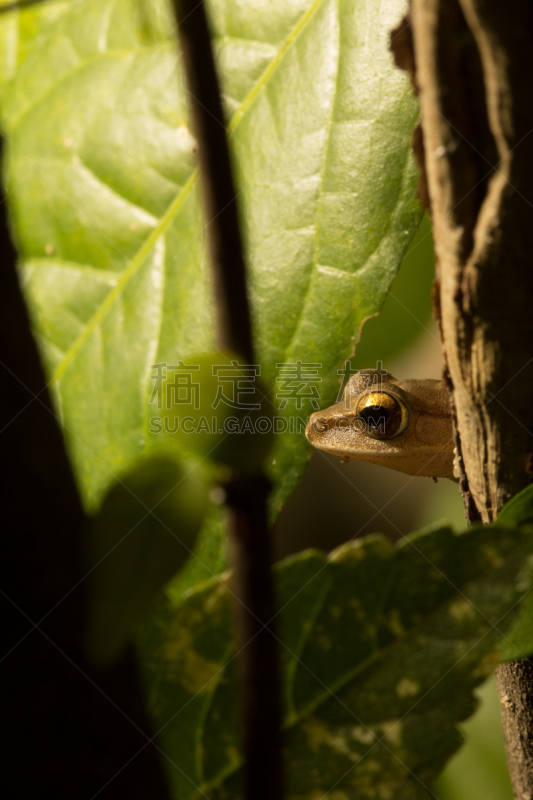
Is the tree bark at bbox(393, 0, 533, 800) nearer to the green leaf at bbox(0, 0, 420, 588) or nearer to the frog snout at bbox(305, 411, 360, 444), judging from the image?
the green leaf at bbox(0, 0, 420, 588)

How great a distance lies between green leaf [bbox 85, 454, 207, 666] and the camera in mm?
270

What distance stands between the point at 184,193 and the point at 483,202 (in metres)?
0.44

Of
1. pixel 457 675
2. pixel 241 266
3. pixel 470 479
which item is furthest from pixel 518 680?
pixel 241 266

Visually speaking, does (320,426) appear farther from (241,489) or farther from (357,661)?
(241,489)

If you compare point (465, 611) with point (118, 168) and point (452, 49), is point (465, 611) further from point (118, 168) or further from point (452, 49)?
point (118, 168)

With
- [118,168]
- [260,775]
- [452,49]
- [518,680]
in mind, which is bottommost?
[518,680]

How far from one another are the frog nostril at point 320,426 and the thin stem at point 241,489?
4.75 feet

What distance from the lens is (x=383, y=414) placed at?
1.62 metres

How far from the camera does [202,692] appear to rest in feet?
1.64

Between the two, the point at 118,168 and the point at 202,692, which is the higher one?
the point at 118,168

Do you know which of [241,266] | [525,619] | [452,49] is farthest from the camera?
[525,619]

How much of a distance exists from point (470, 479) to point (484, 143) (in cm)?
41

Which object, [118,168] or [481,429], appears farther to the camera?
[118,168]

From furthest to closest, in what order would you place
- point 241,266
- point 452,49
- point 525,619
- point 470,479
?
point 470,479 < point 525,619 < point 452,49 < point 241,266
